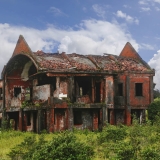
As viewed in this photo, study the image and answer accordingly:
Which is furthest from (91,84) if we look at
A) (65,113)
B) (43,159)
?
(43,159)

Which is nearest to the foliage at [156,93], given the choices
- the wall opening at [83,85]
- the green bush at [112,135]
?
the wall opening at [83,85]

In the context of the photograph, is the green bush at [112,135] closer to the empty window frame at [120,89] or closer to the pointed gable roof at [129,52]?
the empty window frame at [120,89]

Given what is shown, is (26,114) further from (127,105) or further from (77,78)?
(127,105)

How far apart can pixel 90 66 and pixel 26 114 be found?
22.5 ft

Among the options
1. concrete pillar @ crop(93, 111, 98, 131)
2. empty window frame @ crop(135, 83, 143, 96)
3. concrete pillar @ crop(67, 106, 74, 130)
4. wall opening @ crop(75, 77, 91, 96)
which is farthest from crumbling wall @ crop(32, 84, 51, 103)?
empty window frame @ crop(135, 83, 143, 96)

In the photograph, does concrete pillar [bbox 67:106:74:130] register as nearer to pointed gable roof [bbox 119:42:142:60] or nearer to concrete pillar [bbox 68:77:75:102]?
concrete pillar [bbox 68:77:75:102]

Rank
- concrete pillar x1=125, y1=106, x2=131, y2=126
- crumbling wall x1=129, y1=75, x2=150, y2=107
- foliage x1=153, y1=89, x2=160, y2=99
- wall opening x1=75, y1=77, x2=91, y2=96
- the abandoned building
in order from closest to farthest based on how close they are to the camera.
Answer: the abandoned building
wall opening x1=75, y1=77, x2=91, y2=96
concrete pillar x1=125, y1=106, x2=131, y2=126
crumbling wall x1=129, y1=75, x2=150, y2=107
foliage x1=153, y1=89, x2=160, y2=99

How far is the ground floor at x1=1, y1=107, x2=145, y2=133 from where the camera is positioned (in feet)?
77.2

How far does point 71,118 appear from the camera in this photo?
23.6m

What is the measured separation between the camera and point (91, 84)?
2523 cm

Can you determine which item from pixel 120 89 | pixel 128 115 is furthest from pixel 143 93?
pixel 128 115

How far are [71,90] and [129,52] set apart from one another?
9.87 meters

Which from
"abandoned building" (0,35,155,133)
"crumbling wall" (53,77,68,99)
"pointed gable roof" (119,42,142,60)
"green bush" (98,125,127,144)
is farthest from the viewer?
"pointed gable roof" (119,42,142,60)

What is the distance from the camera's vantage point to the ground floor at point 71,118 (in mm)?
23516
